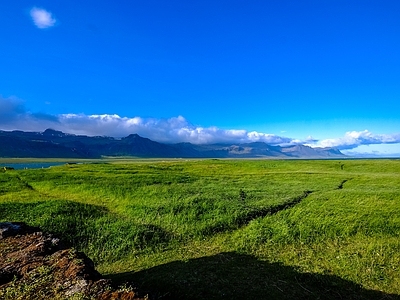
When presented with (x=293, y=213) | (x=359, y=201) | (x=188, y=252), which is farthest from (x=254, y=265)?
(x=359, y=201)

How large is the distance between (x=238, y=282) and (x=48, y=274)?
9677 mm

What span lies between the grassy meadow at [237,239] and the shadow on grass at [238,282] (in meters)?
0.06

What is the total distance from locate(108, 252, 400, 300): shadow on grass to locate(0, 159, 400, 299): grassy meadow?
6 cm

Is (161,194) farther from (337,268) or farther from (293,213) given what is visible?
(337,268)

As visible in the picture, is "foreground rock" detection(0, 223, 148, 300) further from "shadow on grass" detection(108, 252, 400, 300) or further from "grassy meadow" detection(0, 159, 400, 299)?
"shadow on grass" detection(108, 252, 400, 300)

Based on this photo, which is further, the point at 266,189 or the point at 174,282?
the point at 266,189

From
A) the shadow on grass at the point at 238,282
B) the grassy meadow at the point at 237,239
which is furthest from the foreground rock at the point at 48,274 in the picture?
the shadow on grass at the point at 238,282

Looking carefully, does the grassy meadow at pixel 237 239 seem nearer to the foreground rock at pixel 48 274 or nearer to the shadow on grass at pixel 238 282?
the shadow on grass at pixel 238 282

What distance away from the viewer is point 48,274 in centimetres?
1036

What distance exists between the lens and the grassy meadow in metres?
15.9

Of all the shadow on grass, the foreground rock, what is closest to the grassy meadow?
the shadow on grass

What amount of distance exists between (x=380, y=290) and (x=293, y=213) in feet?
36.6

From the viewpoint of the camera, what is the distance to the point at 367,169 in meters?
69.6

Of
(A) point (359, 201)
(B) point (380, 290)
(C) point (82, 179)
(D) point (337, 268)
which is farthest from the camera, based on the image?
(C) point (82, 179)
